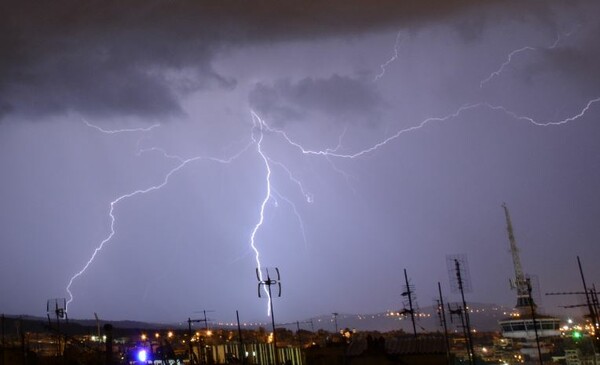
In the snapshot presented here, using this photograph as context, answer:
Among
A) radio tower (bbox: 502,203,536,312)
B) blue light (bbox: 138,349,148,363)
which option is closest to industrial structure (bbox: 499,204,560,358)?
radio tower (bbox: 502,203,536,312)

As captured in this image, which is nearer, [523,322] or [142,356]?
[142,356]

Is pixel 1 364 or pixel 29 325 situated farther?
pixel 29 325

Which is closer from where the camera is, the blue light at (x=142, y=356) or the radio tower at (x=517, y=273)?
the blue light at (x=142, y=356)

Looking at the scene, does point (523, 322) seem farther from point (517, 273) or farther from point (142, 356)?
point (142, 356)

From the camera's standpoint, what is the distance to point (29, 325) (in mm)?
84812

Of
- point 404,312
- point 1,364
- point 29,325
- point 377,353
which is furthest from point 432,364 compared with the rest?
point 29,325

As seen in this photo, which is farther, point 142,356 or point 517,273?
point 517,273

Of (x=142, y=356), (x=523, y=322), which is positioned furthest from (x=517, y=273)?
(x=142, y=356)

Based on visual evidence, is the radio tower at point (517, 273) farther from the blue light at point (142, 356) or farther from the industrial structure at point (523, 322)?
the blue light at point (142, 356)

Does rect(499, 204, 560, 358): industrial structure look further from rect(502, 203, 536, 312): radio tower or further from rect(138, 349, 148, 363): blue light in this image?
rect(138, 349, 148, 363): blue light

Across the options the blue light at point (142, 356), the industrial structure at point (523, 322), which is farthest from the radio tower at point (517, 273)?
the blue light at point (142, 356)

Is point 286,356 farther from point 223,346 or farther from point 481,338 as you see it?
point 481,338

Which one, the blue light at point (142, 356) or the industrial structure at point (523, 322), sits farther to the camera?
the industrial structure at point (523, 322)

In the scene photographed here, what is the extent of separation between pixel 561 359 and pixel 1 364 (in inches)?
1711
